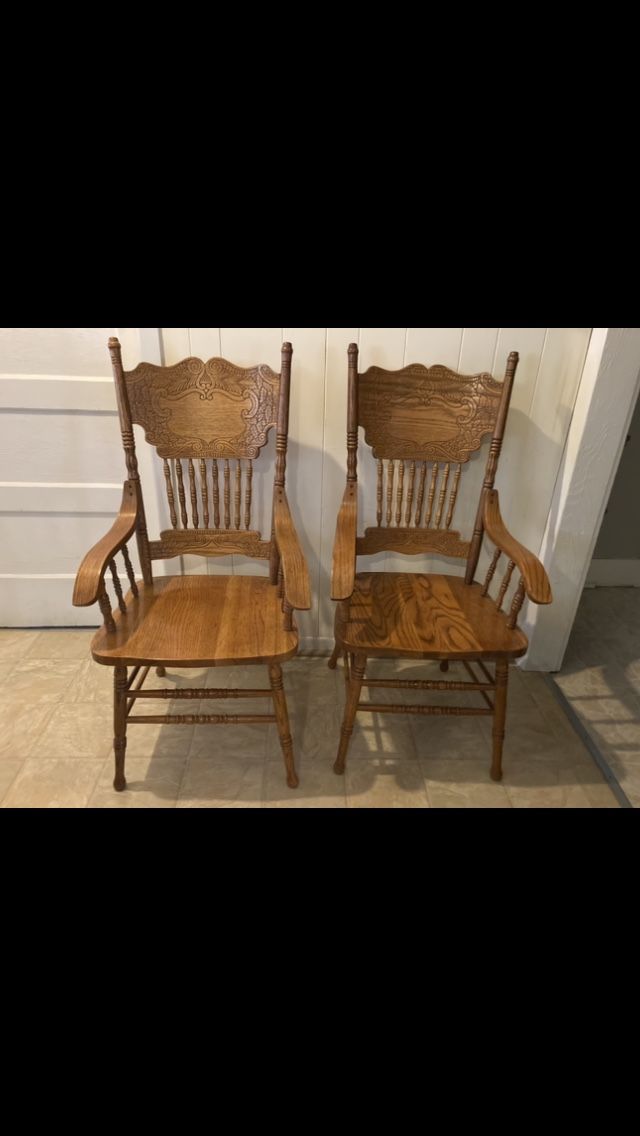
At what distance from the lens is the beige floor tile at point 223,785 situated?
1.53 m

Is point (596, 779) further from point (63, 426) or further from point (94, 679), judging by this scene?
point (63, 426)

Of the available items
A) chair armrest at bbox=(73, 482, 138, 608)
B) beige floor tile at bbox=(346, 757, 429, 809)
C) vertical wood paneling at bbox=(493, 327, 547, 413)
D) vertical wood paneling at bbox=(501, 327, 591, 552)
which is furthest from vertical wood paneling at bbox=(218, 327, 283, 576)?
beige floor tile at bbox=(346, 757, 429, 809)

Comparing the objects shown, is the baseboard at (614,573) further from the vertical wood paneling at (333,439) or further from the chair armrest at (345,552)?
the chair armrest at (345,552)

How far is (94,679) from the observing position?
197 cm

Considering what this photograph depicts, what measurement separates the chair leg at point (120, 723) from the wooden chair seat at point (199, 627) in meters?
0.10

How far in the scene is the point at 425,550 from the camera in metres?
1.77

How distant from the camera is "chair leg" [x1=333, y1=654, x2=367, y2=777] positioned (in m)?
1.51

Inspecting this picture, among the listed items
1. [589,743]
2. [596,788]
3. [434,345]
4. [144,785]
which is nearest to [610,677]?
[589,743]

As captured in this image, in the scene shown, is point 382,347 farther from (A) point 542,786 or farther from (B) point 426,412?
(A) point 542,786

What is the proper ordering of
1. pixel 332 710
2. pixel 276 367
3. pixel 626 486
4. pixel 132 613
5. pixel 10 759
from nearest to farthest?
pixel 132 613
pixel 10 759
pixel 276 367
pixel 332 710
pixel 626 486

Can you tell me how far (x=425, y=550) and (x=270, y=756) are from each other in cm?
78

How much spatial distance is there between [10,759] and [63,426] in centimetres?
105

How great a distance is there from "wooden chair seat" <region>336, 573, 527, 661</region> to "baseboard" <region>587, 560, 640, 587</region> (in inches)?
51.1
